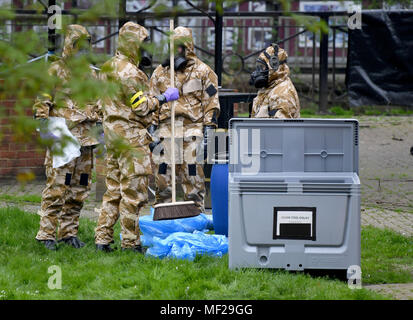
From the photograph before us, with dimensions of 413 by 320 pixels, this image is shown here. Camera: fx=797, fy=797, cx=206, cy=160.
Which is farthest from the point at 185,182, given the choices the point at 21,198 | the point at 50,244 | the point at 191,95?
the point at 21,198

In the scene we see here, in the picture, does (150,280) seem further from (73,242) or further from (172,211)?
(73,242)

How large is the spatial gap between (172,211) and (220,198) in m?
0.59

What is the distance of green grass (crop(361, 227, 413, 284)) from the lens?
21.7ft

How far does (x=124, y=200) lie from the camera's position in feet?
23.2

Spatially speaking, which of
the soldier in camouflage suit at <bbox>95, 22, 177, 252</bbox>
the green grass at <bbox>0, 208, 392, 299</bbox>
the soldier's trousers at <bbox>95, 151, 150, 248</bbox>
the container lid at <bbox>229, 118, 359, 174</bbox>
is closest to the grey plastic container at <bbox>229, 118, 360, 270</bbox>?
the container lid at <bbox>229, 118, 359, 174</bbox>

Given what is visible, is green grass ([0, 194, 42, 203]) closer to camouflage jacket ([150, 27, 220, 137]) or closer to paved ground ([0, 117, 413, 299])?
paved ground ([0, 117, 413, 299])

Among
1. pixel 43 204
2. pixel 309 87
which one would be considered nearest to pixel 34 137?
pixel 43 204

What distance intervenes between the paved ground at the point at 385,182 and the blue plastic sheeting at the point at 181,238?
1.26m

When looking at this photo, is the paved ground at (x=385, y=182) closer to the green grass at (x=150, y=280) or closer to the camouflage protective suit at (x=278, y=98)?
the green grass at (x=150, y=280)

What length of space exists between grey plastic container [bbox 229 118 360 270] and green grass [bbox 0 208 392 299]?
18 cm

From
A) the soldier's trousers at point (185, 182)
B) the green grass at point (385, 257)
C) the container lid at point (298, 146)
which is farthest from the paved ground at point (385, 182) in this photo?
the soldier's trousers at point (185, 182)

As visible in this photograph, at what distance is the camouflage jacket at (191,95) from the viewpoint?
8.31 meters

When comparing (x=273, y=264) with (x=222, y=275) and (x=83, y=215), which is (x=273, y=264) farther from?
(x=83, y=215)

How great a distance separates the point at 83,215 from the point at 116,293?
366 centimetres
